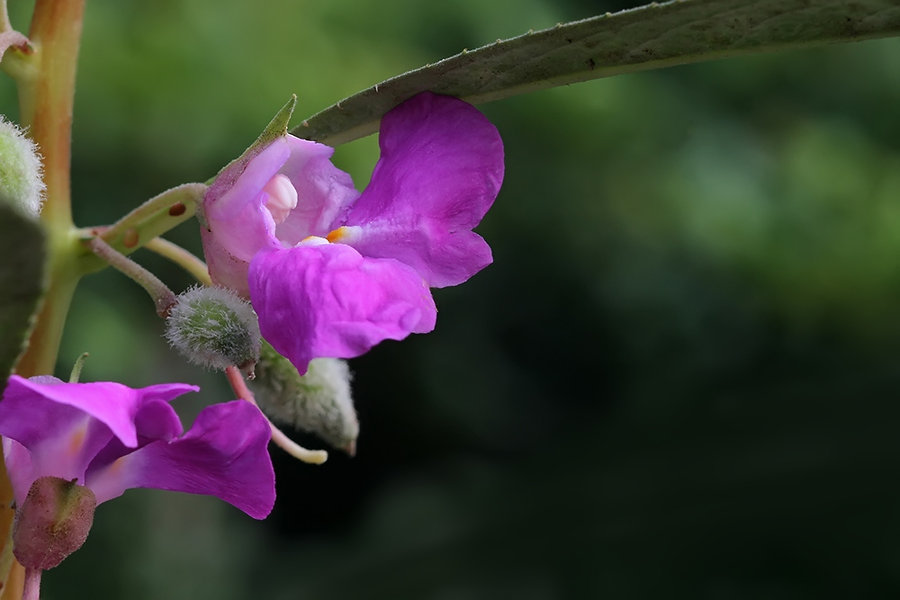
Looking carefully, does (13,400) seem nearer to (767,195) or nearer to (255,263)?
(255,263)

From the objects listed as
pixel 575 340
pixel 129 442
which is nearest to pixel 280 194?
pixel 129 442

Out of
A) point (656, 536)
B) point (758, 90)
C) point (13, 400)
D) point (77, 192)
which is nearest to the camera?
point (13, 400)

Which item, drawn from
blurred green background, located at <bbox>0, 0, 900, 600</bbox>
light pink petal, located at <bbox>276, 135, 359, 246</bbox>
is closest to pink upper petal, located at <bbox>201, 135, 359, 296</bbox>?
light pink petal, located at <bbox>276, 135, 359, 246</bbox>

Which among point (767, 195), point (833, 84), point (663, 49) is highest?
point (663, 49)

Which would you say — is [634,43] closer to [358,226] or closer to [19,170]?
[358,226]

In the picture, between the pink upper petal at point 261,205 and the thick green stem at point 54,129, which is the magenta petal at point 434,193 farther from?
the thick green stem at point 54,129

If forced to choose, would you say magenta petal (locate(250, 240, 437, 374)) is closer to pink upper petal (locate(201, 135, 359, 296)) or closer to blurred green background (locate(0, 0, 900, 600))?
pink upper petal (locate(201, 135, 359, 296))

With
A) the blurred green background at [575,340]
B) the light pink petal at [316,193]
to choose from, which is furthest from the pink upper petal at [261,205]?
the blurred green background at [575,340]

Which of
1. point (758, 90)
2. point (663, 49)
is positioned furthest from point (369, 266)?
point (758, 90)
